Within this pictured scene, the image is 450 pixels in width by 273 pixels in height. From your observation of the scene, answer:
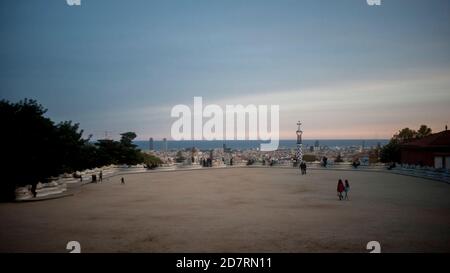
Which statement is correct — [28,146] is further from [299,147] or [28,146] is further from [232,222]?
[299,147]

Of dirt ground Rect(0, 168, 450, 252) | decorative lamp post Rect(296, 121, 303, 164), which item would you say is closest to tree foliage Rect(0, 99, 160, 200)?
dirt ground Rect(0, 168, 450, 252)

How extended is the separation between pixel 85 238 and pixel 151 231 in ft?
6.70

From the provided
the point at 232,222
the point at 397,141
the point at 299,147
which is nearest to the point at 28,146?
the point at 232,222

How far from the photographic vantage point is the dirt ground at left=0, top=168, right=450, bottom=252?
36.7 feet

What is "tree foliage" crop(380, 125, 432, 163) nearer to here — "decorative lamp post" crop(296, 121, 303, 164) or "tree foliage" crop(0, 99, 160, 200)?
"decorative lamp post" crop(296, 121, 303, 164)

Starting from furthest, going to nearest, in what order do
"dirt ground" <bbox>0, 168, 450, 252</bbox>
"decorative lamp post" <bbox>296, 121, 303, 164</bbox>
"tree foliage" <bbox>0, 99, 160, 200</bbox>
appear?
"decorative lamp post" <bbox>296, 121, 303, 164</bbox> < "tree foliage" <bbox>0, 99, 160, 200</bbox> < "dirt ground" <bbox>0, 168, 450, 252</bbox>

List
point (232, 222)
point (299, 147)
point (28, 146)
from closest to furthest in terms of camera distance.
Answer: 1. point (232, 222)
2. point (28, 146)
3. point (299, 147)

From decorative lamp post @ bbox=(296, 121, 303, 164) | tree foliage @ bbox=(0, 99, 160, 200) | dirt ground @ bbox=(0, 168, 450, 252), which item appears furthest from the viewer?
decorative lamp post @ bbox=(296, 121, 303, 164)

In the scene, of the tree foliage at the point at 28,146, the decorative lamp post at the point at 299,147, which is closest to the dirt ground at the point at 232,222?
the tree foliage at the point at 28,146

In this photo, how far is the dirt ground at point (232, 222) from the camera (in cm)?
1120

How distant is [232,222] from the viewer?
14367 millimetres

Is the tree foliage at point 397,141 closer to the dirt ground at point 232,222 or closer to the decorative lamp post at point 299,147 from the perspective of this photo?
the decorative lamp post at point 299,147

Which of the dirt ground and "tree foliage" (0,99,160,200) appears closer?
the dirt ground
